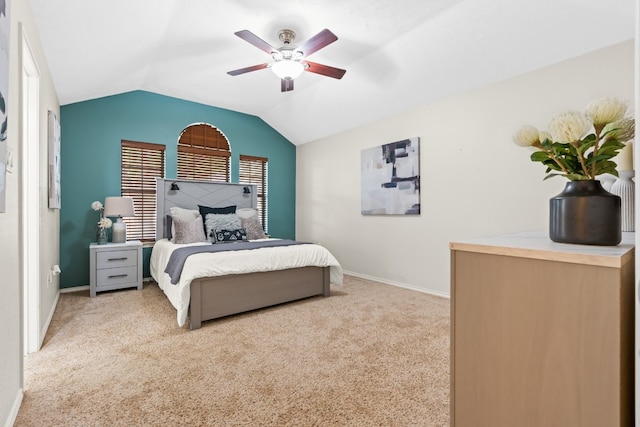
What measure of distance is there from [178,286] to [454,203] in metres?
2.99

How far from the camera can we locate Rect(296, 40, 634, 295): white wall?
2766mm

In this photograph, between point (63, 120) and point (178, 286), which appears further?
point (63, 120)

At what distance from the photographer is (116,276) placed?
12.6 feet

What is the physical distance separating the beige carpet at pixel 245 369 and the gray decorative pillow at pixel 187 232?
939 mm

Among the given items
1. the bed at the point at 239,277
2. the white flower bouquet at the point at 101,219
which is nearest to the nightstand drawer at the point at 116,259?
the bed at the point at 239,277

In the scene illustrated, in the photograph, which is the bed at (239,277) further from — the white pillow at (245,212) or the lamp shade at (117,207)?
the white pillow at (245,212)

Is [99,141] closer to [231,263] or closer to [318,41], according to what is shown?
[231,263]

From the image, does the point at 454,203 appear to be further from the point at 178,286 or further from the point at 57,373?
the point at 57,373

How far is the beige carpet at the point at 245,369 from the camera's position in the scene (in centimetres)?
160

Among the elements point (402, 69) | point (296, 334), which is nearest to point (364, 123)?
point (402, 69)

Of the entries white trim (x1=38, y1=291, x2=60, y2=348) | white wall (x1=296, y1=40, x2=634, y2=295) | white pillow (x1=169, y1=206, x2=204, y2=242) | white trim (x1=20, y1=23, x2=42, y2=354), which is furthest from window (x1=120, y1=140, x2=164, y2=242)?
white wall (x1=296, y1=40, x2=634, y2=295)

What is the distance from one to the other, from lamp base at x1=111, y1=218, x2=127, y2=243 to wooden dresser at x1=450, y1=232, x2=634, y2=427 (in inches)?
168

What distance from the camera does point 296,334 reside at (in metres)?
2.59

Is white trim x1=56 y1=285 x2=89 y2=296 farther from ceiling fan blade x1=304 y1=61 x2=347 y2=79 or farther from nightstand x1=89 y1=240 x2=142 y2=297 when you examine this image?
ceiling fan blade x1=304 y1=61 x2=347 y2=79
